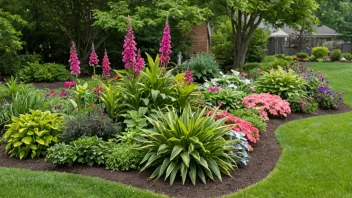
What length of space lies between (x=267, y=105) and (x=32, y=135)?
15.9ft

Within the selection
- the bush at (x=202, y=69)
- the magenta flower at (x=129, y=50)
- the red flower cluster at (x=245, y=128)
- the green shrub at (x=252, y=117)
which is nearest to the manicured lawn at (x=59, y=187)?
the magenta flower at (x=129, y=50)

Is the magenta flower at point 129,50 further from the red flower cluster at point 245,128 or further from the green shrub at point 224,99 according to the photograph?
the green shrub at point 224,99

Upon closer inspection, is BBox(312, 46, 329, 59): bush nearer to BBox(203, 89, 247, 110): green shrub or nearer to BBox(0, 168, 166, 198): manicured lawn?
BBox(203, 89, 247, 110): green shrub

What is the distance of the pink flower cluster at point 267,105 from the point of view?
7.63 metres

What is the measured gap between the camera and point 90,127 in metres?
5.27

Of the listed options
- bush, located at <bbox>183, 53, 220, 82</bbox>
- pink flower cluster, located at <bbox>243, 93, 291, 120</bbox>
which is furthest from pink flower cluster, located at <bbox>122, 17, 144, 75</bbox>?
bush, located at <bbox>183, 53, 220, 82</bbox>

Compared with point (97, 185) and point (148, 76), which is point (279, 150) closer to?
point (148, 76)

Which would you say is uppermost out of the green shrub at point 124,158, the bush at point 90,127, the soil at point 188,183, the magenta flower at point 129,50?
the magenta flower at point 129,50

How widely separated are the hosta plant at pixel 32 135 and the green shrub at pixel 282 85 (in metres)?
5.72

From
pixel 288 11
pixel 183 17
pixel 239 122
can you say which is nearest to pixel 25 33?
pixel 183 17

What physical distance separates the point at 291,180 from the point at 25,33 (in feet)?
48.1

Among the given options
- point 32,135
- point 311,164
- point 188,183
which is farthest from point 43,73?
point 311,164

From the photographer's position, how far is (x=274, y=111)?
766 centimetres

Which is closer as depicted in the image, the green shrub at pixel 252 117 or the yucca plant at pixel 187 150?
the yucca plant at pixel 187 150
